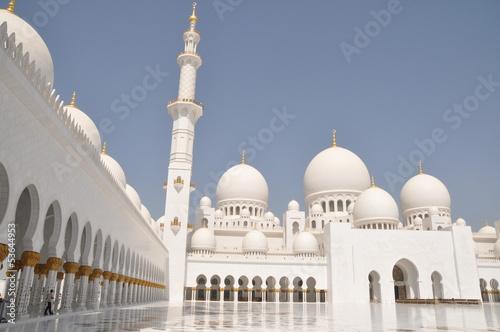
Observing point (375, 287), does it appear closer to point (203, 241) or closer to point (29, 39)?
point (203, 241)

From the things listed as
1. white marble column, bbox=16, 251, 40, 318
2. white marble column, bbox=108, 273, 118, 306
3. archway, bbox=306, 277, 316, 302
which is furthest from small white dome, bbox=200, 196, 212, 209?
white marble column, bbox=16, 251, 40, 318

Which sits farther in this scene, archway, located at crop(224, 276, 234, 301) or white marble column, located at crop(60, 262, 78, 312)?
archway, located at crop(224, 276, 234, 301)

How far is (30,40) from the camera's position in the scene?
377 inches

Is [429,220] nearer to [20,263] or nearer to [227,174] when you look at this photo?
[227,174]

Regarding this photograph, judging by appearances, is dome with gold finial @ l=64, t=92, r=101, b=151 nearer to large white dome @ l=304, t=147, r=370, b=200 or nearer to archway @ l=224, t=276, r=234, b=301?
archway @ l=224, t=276, r=234, b=301

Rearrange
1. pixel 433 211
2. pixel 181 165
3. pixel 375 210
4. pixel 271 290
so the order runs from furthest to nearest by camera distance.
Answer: pixel 433 211 < pixel 375 210 < pixel 271 290 < pixel 181 165

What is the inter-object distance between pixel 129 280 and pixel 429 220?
22.5 m

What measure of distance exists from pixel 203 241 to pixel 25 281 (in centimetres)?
1997

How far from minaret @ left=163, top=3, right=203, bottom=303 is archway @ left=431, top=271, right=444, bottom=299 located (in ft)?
52.4

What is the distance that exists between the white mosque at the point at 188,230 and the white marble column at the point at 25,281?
26 millimetres

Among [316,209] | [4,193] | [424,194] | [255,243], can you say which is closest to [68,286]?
[4,193]

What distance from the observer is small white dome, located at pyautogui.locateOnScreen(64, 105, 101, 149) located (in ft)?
46.0

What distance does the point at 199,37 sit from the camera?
91.5 ft

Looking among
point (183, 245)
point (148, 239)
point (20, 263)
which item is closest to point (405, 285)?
point (183, 245)
